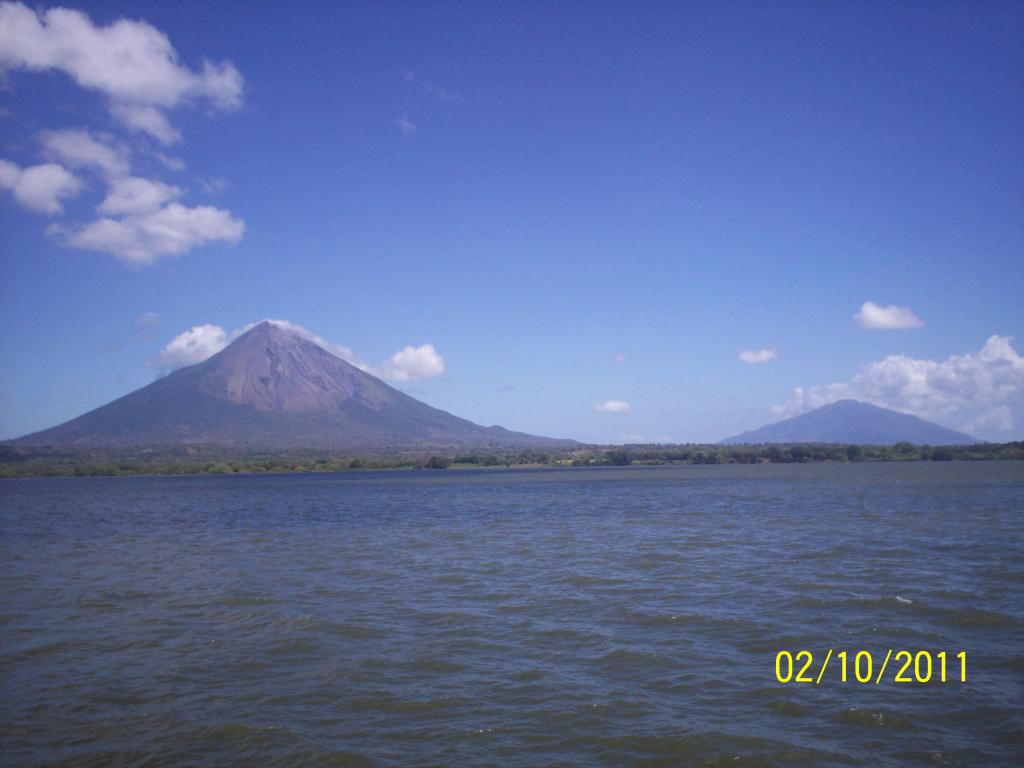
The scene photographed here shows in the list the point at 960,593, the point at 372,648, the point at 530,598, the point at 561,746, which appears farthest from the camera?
the point at 530,598

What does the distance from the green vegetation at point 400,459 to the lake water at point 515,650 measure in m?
134

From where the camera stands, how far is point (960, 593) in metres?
16.8

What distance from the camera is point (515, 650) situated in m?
13.3

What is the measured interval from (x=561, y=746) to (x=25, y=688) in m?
9.61

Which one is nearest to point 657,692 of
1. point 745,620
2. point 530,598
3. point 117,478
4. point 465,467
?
point 745,620

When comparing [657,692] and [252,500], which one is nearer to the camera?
[657,692]

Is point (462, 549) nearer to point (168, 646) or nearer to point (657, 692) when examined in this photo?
point (168, 646)
